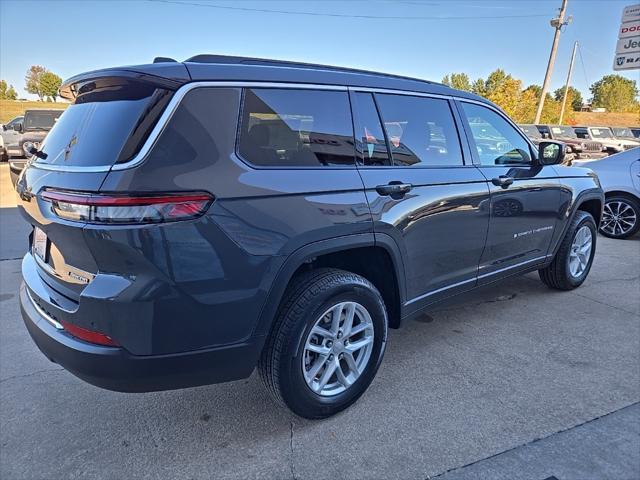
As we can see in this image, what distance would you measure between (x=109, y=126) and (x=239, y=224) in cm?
74

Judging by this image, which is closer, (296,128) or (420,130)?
(296,128)

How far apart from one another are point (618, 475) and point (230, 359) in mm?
1912

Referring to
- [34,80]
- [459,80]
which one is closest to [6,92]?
[34,80]

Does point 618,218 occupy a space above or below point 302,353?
above

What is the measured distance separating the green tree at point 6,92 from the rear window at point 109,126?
86781mm

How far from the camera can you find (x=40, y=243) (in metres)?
2.36

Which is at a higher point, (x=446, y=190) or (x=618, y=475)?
(x=446, y=190)

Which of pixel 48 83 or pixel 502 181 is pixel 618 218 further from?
pixel 48 83

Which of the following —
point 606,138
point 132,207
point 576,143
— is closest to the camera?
point 132,207

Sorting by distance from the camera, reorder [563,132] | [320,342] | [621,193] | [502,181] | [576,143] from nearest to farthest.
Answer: [320,342], [502,181], [621,193], [576,143], [563,132]

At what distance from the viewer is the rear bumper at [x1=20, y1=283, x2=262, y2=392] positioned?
1.93 meters

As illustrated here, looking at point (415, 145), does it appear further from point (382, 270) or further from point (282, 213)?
point (282, 213)

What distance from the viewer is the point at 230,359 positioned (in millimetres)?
2127

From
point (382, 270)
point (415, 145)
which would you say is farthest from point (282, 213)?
point (415, 145)
